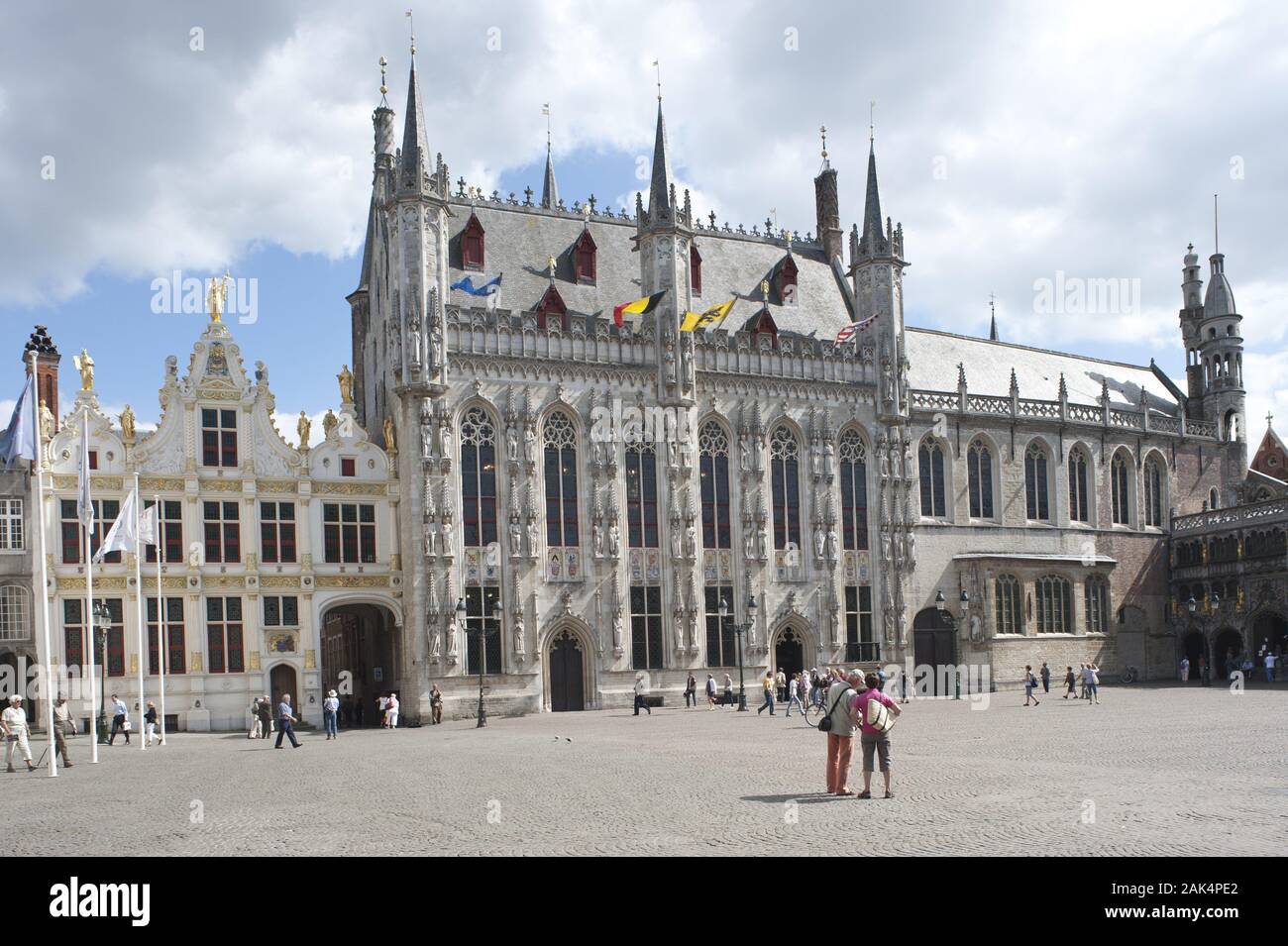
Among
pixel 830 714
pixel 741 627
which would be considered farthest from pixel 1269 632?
pixel 830 714

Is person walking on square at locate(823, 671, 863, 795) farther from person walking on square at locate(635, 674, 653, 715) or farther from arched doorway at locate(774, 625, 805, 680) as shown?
arched doorway at locate(774, 625, 805, 680)

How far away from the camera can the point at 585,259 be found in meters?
55.5

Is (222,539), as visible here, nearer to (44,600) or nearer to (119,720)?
(119,720)

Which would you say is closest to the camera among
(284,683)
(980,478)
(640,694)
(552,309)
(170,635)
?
(170,635)

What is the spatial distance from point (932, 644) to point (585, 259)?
2331 cm

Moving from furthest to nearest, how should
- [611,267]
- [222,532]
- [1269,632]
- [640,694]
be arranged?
[1269,632], [611,267], [222,532], [640,694]

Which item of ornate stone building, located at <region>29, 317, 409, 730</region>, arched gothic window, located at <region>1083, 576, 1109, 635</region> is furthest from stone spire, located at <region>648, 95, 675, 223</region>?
arched gothic window, located at <region>1083, 576, 1109, 635</region>

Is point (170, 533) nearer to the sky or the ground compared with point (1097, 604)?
nearer to the sky

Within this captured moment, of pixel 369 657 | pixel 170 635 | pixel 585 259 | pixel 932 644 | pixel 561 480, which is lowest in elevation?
pixel 932 644

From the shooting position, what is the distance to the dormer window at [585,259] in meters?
55.3

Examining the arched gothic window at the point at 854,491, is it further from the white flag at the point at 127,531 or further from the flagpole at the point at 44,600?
the flagpole at the point at 44,600

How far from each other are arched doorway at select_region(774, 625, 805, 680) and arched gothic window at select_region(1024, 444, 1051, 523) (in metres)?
14.7
